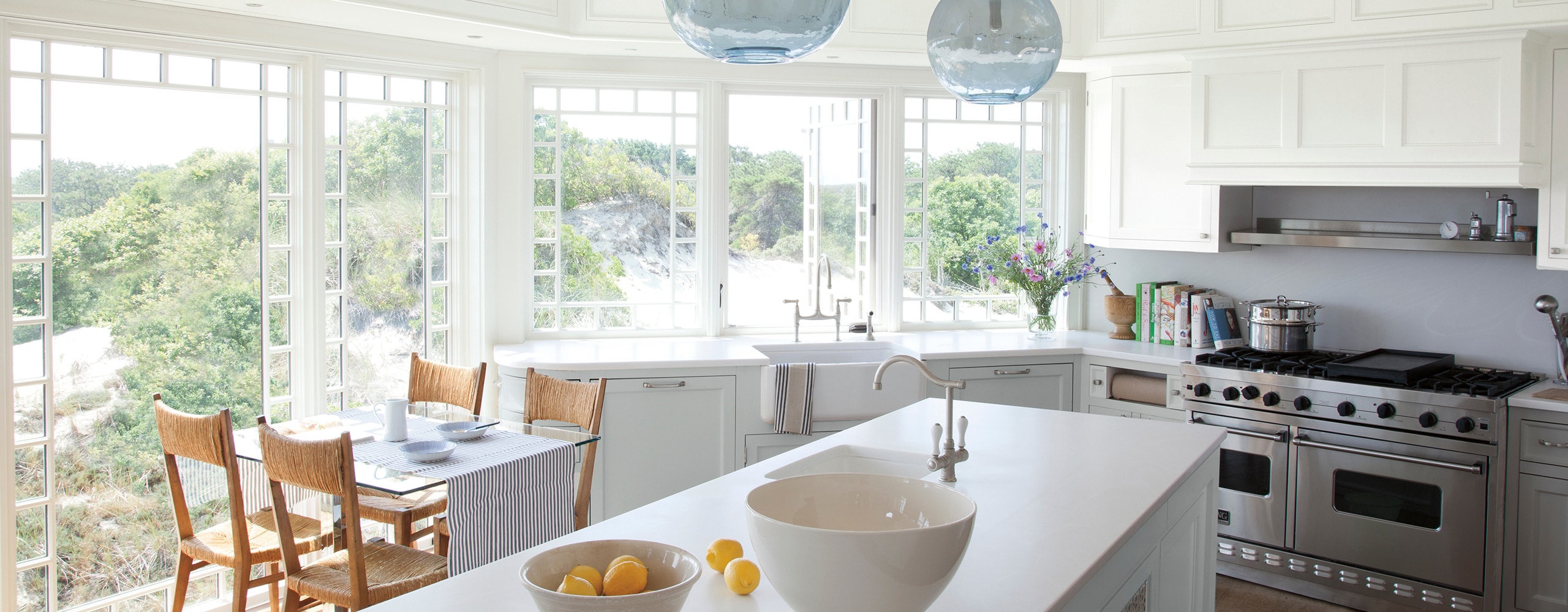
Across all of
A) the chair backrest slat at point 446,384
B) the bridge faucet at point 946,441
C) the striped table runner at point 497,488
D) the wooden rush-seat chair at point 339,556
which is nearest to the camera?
the bridge faucet at point 946,441

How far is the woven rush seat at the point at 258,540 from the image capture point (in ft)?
9.66

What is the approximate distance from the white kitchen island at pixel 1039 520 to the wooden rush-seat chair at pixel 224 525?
134 cm

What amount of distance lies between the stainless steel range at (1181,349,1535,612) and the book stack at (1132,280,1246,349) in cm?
A: 35

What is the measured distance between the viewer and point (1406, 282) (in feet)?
13.4

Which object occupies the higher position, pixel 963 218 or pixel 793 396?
→ pixel 963 218

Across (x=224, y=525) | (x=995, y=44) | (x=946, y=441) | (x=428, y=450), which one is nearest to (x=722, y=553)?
(x=946, y=441)

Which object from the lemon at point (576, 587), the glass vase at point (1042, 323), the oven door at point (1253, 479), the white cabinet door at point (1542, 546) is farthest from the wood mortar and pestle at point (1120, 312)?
the lemon at point (576, 587)

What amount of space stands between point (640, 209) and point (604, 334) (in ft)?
1.87

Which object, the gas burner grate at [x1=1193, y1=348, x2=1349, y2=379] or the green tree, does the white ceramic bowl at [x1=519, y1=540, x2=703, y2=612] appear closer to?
the gas burner grate at [x1=1193, y1=348, x2=1349, y2=379]

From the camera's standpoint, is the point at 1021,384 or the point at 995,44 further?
the point at 1021,384

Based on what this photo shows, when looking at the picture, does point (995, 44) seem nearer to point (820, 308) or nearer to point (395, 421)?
point (395, 421)

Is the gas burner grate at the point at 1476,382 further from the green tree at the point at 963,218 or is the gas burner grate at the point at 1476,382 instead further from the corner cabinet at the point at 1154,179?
the green tree at the point at 963,218

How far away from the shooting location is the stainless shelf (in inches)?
145

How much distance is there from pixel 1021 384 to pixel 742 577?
306cm
